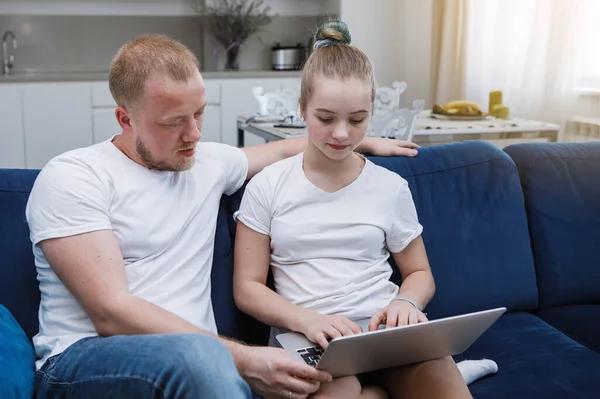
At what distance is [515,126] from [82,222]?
2.20 meters

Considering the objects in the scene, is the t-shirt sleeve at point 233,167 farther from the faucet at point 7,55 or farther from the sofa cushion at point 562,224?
the faucet at point 7,55

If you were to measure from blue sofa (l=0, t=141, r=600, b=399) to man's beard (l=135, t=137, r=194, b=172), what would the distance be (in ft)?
0.83

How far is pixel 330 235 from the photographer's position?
1.57 meters

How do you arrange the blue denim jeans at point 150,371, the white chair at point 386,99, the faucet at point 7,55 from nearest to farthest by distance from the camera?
the blue denim jeans at point 150,371 → the white chair at point 386,99 → the faucet at point 7,55

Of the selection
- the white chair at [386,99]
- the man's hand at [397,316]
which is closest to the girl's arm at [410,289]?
the man's hand at [397,316]

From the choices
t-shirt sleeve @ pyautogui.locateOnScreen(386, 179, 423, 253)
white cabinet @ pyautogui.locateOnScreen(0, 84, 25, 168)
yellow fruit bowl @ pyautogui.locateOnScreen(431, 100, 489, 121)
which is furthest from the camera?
white cabinet @ pyautogui.locateOnScreen(0, 84, 25, 168)

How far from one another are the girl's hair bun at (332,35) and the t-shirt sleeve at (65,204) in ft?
1.99

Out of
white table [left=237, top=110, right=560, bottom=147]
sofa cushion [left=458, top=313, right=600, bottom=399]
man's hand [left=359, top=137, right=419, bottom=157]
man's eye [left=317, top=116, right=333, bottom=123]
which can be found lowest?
sofa cushion [left=458, top=313, right=600, bottom=399]

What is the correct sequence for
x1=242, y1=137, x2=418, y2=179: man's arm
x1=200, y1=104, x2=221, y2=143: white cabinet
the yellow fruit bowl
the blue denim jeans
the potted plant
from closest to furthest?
the blue denim jeans < x1=242, y1=137, x2=418, y2=179: man's arm < the yellow fruit bowl < x1=200, y1=104, x2=221, y2=143: white cabinet < the potted plant

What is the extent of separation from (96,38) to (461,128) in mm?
2795

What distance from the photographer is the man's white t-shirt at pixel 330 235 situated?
155 cm

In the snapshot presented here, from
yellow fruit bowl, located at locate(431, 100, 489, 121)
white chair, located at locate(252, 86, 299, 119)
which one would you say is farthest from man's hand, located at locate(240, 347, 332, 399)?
yellow fruit bowl, located at locate(431, 100, 489, 121)

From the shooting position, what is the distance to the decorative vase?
486cm

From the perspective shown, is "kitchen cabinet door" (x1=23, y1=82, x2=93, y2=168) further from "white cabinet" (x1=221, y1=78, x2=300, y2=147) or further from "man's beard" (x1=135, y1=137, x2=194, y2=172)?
"man's beard" (x1=135, y1=137, x2=194, y2=172)
